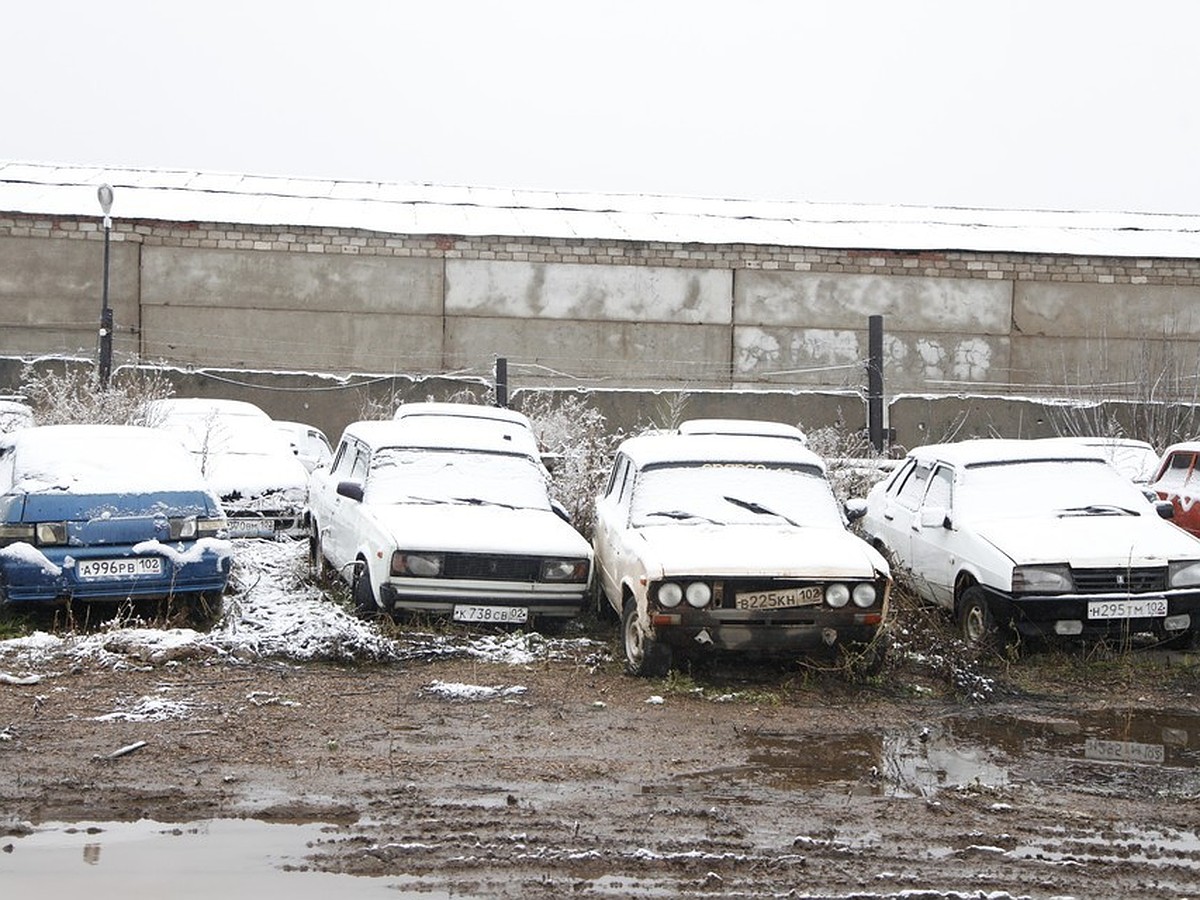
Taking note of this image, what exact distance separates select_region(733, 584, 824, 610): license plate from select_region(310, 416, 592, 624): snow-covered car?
1737 millimetres

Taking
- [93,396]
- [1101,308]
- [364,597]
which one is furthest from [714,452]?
[1101,308]

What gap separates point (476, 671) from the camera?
8.93m

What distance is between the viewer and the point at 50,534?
9602mm

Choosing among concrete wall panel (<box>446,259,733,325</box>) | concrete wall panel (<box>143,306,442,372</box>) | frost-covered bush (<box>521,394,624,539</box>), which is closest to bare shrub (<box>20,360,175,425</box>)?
frost-covered bush (<box>521,394,624,539</box>)

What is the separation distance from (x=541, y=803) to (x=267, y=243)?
75.2ft

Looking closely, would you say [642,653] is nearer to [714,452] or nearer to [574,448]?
[714,452]

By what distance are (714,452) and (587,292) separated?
18513 mm

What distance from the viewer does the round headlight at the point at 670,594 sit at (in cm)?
Result: 863

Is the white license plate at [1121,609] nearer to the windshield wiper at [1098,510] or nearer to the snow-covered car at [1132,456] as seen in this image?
the windshield wiper at [1098,510]

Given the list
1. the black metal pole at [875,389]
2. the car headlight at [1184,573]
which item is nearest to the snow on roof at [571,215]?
the black metal pole at [875,389]

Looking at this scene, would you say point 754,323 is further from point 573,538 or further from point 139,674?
point 139,674

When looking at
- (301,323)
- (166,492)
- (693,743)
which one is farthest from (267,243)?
(693,743)

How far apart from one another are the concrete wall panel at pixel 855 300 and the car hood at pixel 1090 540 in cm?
1863

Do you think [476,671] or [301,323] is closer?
[476,671]
